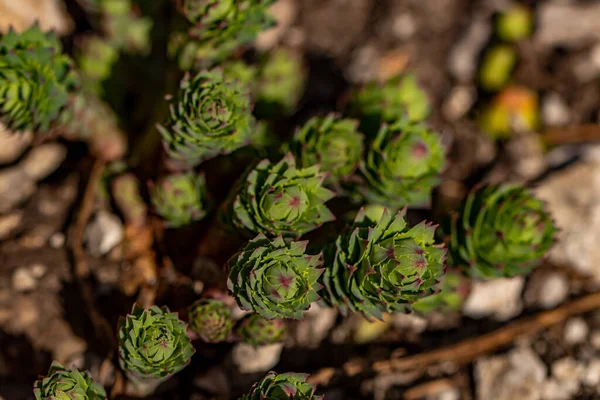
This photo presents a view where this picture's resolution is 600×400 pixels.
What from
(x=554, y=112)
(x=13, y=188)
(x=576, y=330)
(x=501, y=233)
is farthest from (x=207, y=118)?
(x=554, y=112)

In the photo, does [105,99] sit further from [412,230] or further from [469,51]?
[469,51]

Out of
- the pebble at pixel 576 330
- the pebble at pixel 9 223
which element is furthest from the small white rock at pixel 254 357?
the pebble at pixel 576 330

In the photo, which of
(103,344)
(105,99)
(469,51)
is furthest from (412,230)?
(469,51)

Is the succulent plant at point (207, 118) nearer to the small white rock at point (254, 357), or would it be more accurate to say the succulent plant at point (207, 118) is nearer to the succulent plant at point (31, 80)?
the succulent plant at point (31, 80)

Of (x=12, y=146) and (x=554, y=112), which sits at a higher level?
(x=12, y=146)

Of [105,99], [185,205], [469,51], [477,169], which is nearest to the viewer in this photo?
[185,205]

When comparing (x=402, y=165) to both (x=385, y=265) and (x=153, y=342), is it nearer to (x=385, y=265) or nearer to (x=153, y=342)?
(x=385, y=265)
